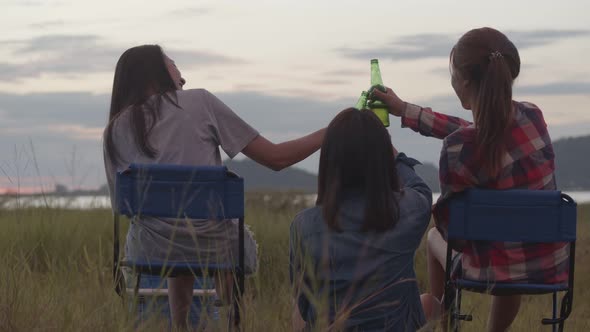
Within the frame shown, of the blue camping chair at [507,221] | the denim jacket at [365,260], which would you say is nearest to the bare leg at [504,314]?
the blue camping chair at [507,221]

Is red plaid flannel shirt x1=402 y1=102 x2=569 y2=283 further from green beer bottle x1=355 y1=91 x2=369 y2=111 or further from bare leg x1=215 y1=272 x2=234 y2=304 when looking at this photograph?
bare leg x1=215 y1=272 x2=234 y2=304

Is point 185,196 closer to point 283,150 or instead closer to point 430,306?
point 283,150

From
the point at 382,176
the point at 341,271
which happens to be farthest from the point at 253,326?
the point at 382,176

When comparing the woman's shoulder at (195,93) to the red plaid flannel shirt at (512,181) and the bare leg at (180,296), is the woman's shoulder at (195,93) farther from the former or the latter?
the red plaid flannel shirt at (512,181)

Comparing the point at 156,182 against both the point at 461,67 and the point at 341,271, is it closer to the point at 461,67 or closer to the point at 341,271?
the point at 341,271

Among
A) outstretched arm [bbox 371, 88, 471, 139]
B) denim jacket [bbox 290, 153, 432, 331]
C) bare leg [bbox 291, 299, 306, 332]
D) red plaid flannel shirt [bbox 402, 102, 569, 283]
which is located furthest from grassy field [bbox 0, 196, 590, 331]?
outstretched arm [bbox 371, 88, 471, 139]

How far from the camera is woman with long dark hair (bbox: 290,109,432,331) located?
2.51m

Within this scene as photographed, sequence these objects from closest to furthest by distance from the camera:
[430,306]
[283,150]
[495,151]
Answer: [495,151], [430,306], [283,150]

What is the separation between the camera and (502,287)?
3023 mm

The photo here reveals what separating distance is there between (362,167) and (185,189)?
0.79 m

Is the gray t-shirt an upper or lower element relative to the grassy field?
upper

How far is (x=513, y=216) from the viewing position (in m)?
2.99

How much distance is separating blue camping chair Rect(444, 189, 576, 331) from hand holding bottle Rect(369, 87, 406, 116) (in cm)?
43

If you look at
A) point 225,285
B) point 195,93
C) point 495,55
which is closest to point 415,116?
point 495,55
